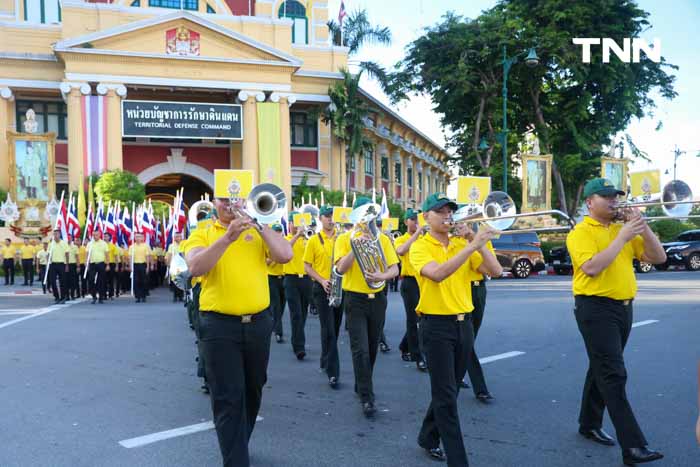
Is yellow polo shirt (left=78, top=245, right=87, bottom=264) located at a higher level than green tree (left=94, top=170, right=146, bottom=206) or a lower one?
lower

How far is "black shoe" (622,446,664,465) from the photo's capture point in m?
4.50

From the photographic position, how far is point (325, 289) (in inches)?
301

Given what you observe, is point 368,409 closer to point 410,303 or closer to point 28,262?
point 410,303

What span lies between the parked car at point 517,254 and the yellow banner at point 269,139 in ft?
46.3

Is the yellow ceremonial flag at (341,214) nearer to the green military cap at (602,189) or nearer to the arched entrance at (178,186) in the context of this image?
the green military cap at (602,189)

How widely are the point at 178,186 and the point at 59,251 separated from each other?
2721 cm

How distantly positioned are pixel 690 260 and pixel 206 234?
27952mm

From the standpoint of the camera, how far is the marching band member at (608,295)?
462 cm

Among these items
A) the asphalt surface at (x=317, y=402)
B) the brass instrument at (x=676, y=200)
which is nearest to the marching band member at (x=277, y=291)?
the asphalt surface at (x=317, y=402)

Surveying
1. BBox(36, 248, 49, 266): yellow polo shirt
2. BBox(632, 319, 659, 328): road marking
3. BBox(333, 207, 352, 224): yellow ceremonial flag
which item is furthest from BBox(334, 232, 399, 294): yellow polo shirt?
BBox(36, 248, 49, 266): yellow polo shirt

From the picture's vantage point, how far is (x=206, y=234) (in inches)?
180

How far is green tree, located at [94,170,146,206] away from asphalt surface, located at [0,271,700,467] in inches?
704

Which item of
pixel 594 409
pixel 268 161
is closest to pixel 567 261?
pixel 268 161

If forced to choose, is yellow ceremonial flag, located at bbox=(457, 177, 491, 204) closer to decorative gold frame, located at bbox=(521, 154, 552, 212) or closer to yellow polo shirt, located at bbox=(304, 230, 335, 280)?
yellow polo shirt, located at bbox=(304, 230, 335, 280)
